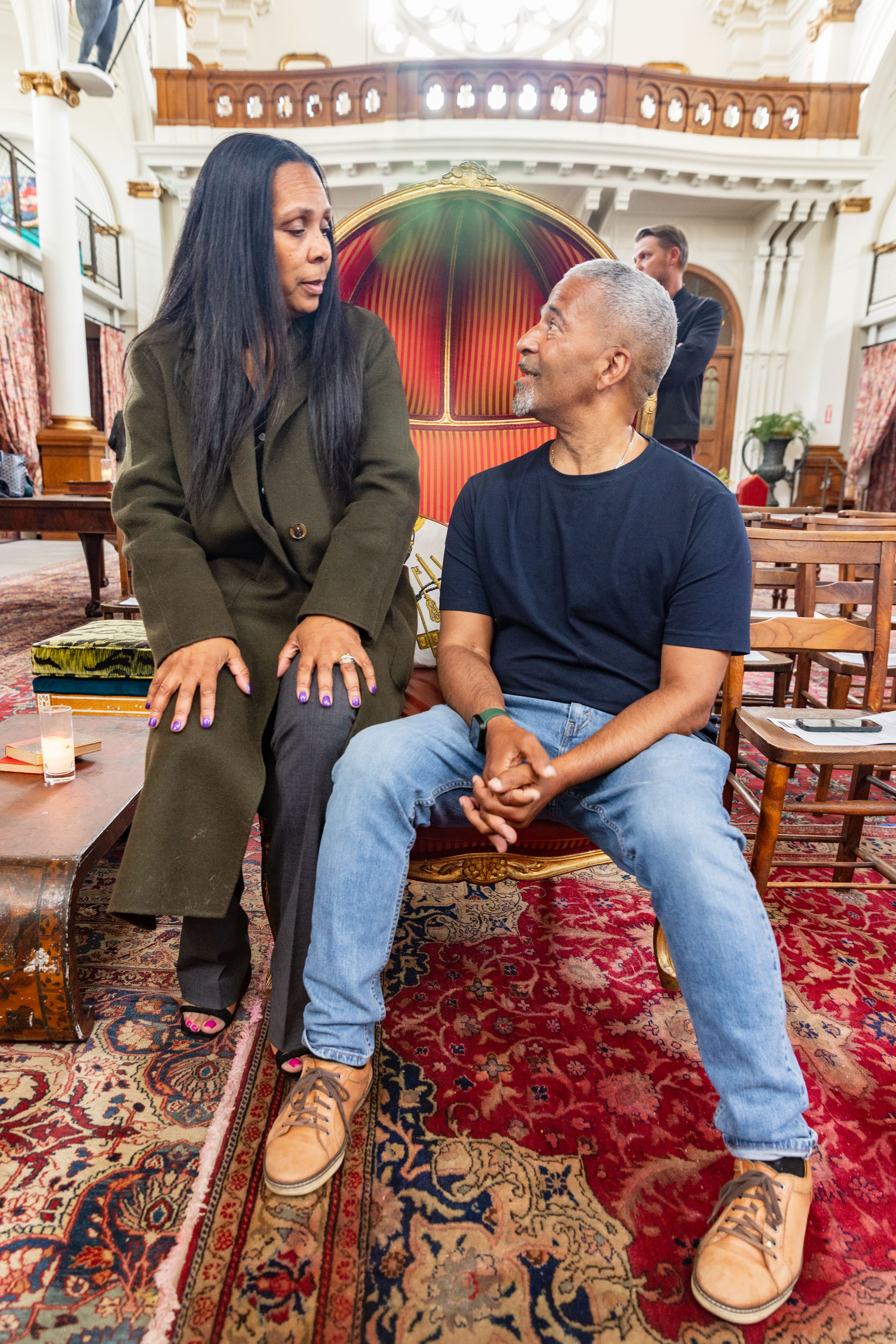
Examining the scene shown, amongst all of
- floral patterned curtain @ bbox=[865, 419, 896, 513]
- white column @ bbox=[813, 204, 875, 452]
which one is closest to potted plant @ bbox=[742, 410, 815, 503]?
white column @ bbox=[813, 204, 875, 452]

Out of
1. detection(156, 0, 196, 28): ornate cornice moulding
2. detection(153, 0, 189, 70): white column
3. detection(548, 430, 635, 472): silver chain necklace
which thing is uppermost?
detection(156, 0, 196, 28): ornate cornice moulding

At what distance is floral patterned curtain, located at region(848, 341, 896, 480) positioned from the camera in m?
11.4

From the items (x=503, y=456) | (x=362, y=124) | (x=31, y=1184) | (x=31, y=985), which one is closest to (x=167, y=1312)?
(x=31, y=1184)

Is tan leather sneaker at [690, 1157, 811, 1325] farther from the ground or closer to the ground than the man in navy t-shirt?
closer to the ground

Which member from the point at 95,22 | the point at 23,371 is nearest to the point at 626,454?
the point at 95,22

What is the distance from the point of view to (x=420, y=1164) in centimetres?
121

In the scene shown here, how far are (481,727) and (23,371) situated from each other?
1316 cm

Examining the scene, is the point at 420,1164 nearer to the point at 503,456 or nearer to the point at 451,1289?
the point at 451,1289

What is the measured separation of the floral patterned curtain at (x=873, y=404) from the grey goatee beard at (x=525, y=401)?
11.9 meters

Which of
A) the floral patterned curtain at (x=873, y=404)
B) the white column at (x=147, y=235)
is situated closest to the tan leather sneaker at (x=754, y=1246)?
the white column at (x=147, y=235)

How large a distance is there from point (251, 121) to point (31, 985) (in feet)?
38.2

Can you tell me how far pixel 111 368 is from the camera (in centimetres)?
1356

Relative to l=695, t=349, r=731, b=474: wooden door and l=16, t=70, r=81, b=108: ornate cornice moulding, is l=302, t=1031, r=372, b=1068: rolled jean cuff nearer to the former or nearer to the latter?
l=16, t=70, r=81, b=108: ornate cornice moulding

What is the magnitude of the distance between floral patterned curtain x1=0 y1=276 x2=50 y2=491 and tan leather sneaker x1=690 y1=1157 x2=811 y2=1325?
12392mm
